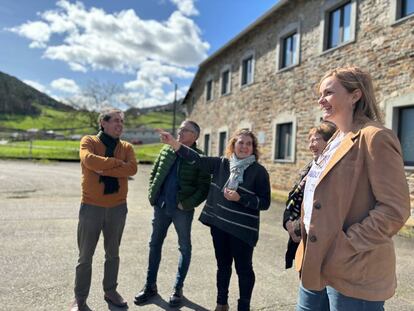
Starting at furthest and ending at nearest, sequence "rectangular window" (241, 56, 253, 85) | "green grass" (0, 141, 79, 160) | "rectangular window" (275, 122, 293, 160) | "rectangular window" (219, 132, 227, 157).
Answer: "green grass" (0, 141, 79, 160), "rectangular window" (219, 132, 227, 157), "rectangular window" (241, 56, 253, 85), "rectangular window" (275, 122, 293, 160)

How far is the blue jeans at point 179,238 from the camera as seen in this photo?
145 inches

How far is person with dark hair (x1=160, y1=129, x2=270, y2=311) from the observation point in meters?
3.22

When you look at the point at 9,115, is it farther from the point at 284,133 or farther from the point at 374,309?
the point at 374,309

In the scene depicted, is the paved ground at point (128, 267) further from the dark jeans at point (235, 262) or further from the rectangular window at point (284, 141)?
the rectangular window at point (284, 141)

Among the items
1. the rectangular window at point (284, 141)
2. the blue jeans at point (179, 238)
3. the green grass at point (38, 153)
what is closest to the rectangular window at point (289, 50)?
the rectangular window at point (284, 141)

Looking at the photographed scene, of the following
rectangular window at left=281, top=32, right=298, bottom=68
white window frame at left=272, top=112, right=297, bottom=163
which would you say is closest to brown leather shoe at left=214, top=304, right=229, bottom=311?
white window frame at left=272, top=112, right=297, bottom=163

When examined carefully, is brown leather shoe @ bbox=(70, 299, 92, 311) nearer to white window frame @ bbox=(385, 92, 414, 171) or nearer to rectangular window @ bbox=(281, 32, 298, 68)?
white window frame @ bbox=(385, 92, 414, 171)

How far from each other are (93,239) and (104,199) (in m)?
0.40

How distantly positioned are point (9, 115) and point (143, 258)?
117 metres

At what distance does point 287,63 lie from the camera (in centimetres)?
1338

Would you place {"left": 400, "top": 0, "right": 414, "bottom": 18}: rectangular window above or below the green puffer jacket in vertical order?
above

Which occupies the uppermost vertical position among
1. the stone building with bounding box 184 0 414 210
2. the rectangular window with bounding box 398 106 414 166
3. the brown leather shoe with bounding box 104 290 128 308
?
the stone building with bounding box 184 0 414 210

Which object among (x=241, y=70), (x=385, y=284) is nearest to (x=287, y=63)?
(x=241, y=70)

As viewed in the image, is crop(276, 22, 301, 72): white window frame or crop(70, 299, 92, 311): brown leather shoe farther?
crop(276, 22, 301, 72): white window frame
